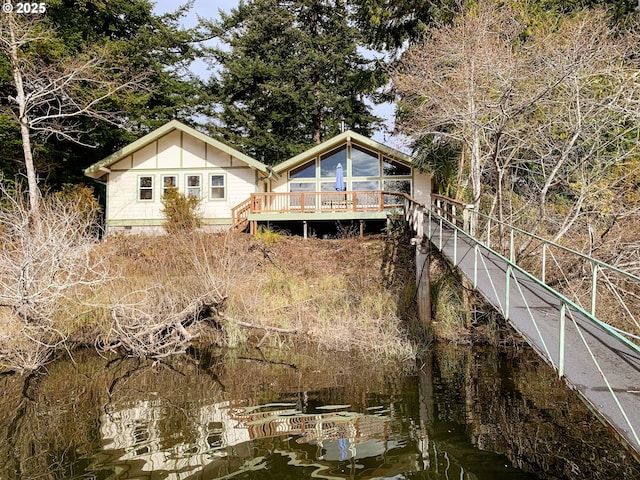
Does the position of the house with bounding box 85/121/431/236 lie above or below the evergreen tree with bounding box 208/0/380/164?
below

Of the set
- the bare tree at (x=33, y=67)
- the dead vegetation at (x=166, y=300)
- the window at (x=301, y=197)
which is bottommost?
the dead vegetation at (x=166, y=300)

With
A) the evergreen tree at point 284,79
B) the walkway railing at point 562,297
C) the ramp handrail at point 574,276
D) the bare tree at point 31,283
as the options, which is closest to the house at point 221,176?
the walkway railing at point 562,297

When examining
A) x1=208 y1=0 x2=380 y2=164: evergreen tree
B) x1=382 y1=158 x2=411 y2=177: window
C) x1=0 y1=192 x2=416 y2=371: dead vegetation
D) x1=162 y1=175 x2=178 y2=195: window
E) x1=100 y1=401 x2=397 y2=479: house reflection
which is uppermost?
x1=208 y1=0 x2=380 y2=164: evergreen tree

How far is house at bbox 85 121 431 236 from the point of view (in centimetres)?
1948

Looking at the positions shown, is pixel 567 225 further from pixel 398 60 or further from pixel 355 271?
pixel 398 60

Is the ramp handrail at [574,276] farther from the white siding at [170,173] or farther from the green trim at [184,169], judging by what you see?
the green trim at [184,169]

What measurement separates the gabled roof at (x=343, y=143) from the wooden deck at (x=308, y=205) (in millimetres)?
1799

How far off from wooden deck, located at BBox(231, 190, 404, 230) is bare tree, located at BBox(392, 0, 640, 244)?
13.1ft

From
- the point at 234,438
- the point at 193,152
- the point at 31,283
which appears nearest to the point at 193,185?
the point at 193,152

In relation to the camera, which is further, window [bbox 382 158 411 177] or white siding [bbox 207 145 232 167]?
window [bbox 382 158 411 177]

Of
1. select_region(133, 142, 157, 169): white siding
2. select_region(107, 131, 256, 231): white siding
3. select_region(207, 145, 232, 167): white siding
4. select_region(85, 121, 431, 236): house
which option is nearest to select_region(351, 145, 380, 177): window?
select_region(85, 121, 431, 236): house

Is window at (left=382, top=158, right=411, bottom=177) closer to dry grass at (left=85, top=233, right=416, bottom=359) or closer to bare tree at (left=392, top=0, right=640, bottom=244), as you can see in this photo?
bare tree at (left=392, top=0, right=640, bottom=244)

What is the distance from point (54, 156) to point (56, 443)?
20.6 m

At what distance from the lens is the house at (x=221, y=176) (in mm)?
19484
